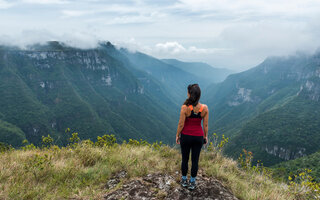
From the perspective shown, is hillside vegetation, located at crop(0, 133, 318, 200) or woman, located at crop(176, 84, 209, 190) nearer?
hillside vegetation, located at crop(0, 133, 318, 200)

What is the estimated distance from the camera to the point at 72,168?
5.97 m

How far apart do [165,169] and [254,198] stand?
8.91ft

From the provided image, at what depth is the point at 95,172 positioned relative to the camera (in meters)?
6.07

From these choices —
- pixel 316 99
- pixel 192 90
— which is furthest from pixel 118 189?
pixel 316 99

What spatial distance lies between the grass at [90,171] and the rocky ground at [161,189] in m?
0.28

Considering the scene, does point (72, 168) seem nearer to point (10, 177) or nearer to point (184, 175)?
point (10, 177)

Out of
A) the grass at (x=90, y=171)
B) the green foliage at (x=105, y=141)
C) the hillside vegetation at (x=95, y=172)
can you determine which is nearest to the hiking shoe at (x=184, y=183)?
the hillside vegetation at (x=95, y=172)

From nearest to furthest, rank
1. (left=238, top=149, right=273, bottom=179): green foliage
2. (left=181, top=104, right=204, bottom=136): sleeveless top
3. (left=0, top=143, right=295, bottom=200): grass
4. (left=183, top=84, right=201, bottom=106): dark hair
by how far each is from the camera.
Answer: (left=0, top=143, right=295, bottom=200): grass, (left=183, top=84, right=201, bottom=106): dark hair, (left=181, top=104, right=204, bottom=136): sleeveless top, (left=238, top=149, right=273, bottom=179): green foliage

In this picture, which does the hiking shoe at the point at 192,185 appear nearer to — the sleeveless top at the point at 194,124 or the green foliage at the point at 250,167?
the sleeveless top at the point at 194,124

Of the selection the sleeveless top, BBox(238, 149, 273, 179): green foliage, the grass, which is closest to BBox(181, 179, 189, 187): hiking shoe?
the grass

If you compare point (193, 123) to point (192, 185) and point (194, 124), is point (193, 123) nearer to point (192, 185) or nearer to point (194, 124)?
point (194, 124)

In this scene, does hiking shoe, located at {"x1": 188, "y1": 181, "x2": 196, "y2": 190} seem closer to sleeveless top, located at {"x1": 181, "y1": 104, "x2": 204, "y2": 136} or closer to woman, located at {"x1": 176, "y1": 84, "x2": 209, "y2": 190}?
woman, located at {"x1": 176, "y1": 84, "x2": 209, "y2": 190}

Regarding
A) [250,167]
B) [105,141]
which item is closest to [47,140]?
[105,141]

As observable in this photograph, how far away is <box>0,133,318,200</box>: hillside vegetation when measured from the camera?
495 cm
